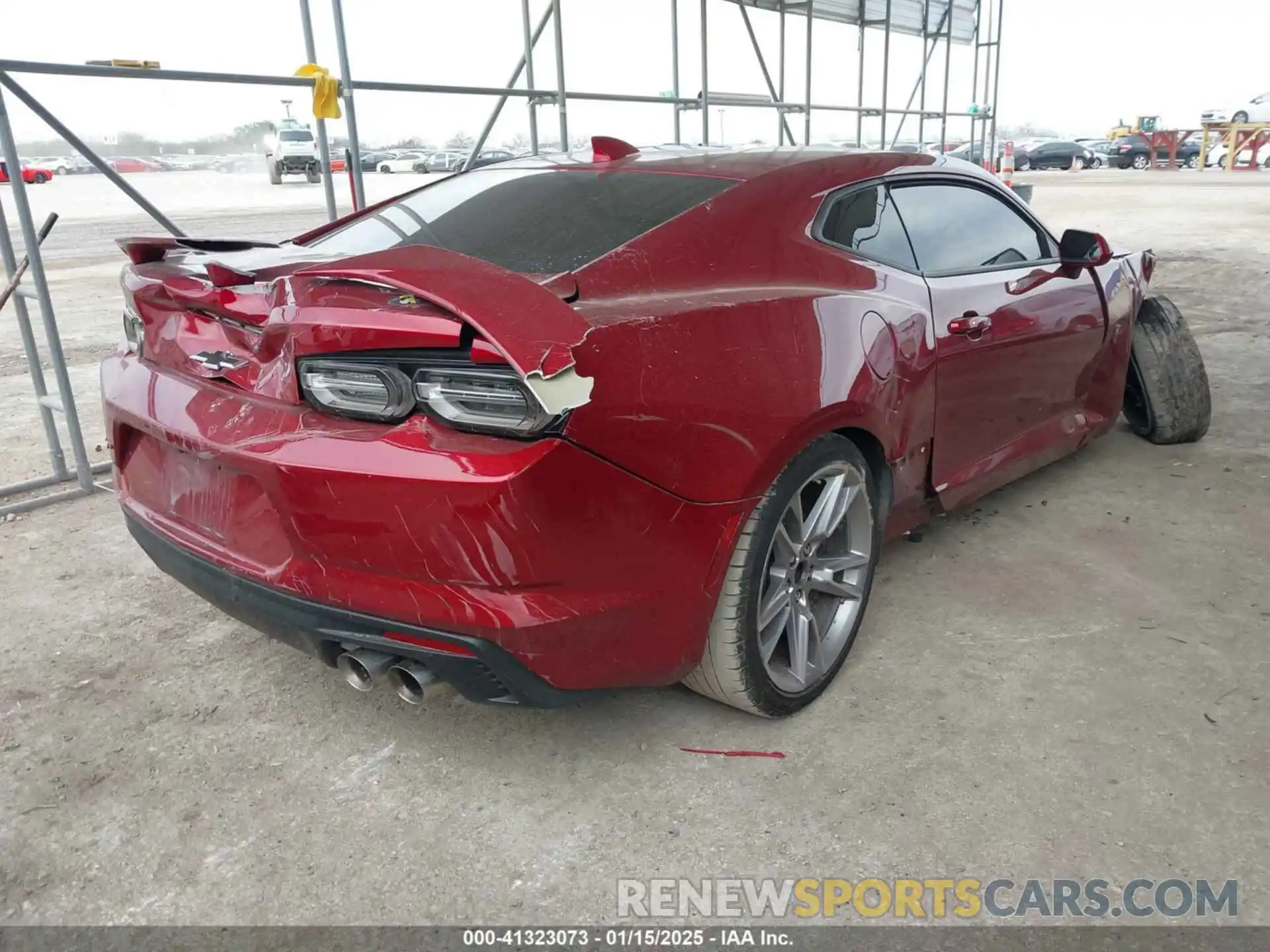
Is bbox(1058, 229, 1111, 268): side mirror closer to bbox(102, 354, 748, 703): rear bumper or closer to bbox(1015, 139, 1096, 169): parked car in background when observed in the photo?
bbox(102, 354, 748, 703): rear bumper

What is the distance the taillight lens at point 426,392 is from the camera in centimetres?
176

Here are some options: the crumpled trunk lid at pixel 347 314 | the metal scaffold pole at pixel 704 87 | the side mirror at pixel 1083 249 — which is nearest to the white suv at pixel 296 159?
the metal scaffold pole at pixel 704 87

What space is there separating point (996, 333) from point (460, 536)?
2.05 metres

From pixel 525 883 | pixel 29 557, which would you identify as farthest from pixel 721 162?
→ pixel 29 557

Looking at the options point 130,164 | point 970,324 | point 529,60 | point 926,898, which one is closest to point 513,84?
point 529,60

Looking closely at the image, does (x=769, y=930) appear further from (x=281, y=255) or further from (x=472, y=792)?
(x=281, y=255)

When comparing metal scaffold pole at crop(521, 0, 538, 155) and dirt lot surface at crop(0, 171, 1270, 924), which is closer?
dirt lot surface at crop(0, 171, 1270, 924)

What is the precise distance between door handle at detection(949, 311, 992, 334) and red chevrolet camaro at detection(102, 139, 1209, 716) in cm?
1

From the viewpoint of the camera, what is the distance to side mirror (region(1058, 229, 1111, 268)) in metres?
3.60

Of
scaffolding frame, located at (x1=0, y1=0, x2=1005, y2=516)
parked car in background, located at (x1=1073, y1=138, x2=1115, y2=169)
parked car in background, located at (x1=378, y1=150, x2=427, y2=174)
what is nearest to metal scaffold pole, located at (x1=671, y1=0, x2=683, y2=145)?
scaffolding frame, located at (x1=0, y1=0, x2=1005, y2=516)

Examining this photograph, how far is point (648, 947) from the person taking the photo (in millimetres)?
1814

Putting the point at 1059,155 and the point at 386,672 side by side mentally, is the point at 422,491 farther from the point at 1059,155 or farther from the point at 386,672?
the point at 1059,155

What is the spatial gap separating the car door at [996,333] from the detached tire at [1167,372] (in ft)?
2.68

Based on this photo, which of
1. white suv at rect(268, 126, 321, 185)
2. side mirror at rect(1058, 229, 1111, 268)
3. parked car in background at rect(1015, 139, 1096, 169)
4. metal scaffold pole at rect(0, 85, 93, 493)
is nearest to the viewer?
side mirror at rect(1058, 229, 1111, 268)
